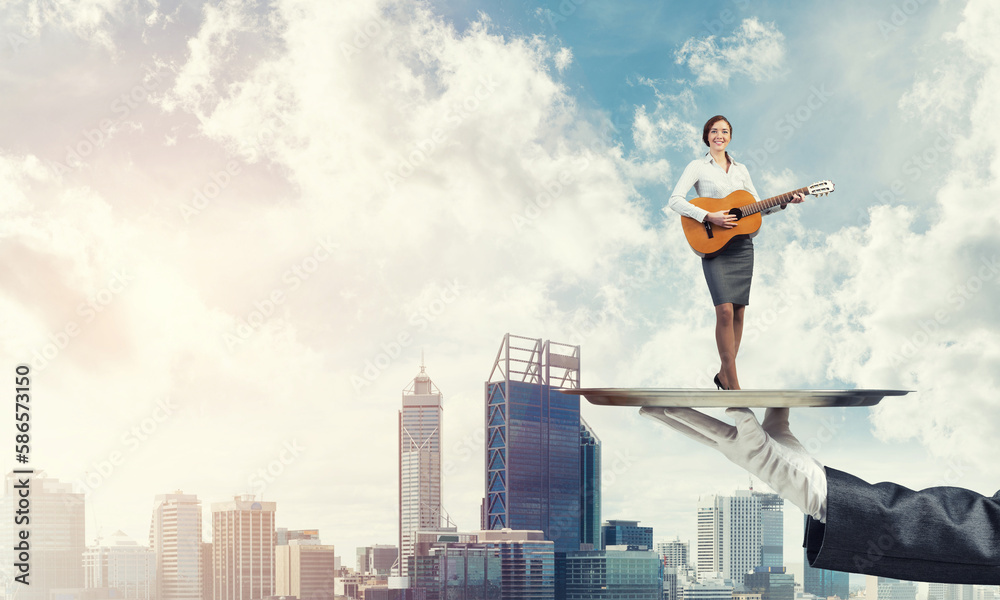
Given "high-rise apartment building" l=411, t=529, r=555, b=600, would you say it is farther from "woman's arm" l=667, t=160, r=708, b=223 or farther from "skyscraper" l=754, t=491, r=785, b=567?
"woman's arm" l=667, t=160, r=708, b=223

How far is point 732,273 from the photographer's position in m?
3.54

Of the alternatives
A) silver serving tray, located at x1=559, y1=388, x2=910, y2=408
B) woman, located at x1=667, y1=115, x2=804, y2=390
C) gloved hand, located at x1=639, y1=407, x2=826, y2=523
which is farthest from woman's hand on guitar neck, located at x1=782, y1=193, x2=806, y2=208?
gloved hand, located at x1=639, y1=407, x2=826, y2=523

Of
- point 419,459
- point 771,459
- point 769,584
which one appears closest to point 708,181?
point 771,459

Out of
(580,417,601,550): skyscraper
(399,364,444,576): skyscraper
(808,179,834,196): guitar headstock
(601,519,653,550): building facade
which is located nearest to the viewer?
(808,179,834,196): guitar headstock

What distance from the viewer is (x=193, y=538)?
5597 centimetres

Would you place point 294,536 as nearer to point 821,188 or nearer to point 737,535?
point 737,535

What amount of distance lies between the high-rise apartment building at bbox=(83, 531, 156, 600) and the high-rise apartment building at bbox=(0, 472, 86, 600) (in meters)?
0.83

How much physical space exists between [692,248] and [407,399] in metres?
79.5

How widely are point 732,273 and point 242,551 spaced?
5728cm

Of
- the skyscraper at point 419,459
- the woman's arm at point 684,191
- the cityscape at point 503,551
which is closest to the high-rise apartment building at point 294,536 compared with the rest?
the cityscape at point 503,551

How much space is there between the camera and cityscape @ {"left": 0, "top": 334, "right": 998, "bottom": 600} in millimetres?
51812

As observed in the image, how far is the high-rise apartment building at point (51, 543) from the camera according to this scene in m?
42.8

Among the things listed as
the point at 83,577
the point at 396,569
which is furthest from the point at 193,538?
the point at 396,569

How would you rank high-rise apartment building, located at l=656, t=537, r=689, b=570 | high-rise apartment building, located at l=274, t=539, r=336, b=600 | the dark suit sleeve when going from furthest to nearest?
high-rise apartment building, located at l=656, t=537, r=689, b=570, high-rise apartment building, located at l=274, t=539, r=336, b=600, the dark suit sleeve
